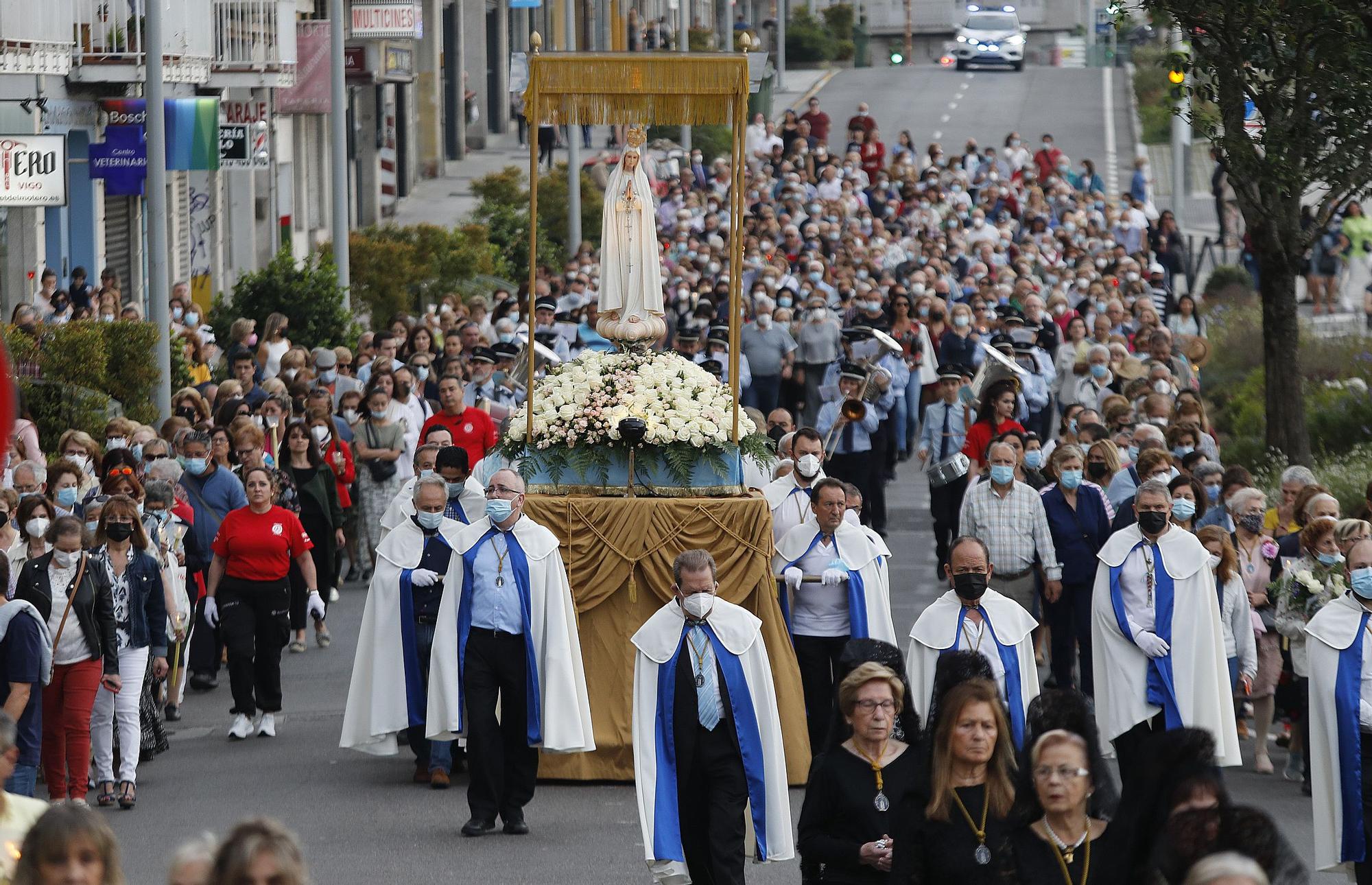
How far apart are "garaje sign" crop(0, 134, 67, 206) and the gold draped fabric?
827 centimetres

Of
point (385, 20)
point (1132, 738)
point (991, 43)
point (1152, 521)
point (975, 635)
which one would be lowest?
point (1132, 738)

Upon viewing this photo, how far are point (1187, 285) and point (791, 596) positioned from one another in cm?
2529

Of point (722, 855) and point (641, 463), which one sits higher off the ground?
point (641, 463)

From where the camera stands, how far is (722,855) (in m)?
9.29

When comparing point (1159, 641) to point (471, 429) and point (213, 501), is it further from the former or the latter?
point (471, 429)

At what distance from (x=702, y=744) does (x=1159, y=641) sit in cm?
306

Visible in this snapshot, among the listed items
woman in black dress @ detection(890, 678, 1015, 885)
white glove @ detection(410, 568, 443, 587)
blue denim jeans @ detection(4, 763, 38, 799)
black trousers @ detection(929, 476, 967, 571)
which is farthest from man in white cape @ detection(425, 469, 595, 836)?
black trousers @ detection(929, 476, 967, 571)

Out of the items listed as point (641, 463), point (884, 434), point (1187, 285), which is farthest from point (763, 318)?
point (1187, 285)

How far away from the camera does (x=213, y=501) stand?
1463 centimetres

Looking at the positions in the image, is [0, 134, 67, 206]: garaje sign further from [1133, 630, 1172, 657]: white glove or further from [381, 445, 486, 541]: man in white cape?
[1133, 630, 1172, 657]: white glove

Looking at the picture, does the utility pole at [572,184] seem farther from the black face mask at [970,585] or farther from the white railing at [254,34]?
the black face mask at [970,585]

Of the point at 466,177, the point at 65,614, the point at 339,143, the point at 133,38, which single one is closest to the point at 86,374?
the point at 65,614

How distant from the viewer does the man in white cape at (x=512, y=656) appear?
11.3 m

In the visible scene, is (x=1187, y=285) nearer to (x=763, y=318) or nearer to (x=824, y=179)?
(x=824, y=179)
